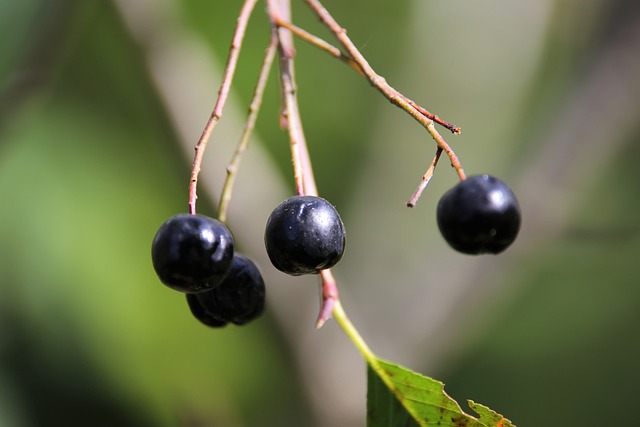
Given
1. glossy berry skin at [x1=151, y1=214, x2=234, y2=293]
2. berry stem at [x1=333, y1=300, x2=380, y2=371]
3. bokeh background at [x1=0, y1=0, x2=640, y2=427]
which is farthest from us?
bokeh background at [x1=0, y1=0, x2=640, y2=427]

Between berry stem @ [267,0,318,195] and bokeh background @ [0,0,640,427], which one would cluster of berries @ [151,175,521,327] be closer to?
berry stem @ [267,0,318,195]

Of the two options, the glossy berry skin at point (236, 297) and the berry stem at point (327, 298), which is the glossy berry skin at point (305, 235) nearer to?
the berry stem at point (327, 298)

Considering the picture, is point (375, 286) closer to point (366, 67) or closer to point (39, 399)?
point (39, 399)

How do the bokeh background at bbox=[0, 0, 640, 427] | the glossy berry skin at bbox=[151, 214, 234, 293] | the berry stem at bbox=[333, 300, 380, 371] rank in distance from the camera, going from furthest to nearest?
the bokeh background at bbox=[0, 0, 640, 427] → the berry stem at bbox=[333, 300, 380, 371] → the glossy berry skin at bbox=[151, 214, 234, 293]

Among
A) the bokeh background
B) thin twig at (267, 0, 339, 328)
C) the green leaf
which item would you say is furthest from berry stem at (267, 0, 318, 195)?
the bokeh background

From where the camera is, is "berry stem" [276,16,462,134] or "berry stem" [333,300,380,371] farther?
"berry stem" [333,300,380,371]

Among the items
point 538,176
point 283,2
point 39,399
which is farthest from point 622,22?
point 39,399
